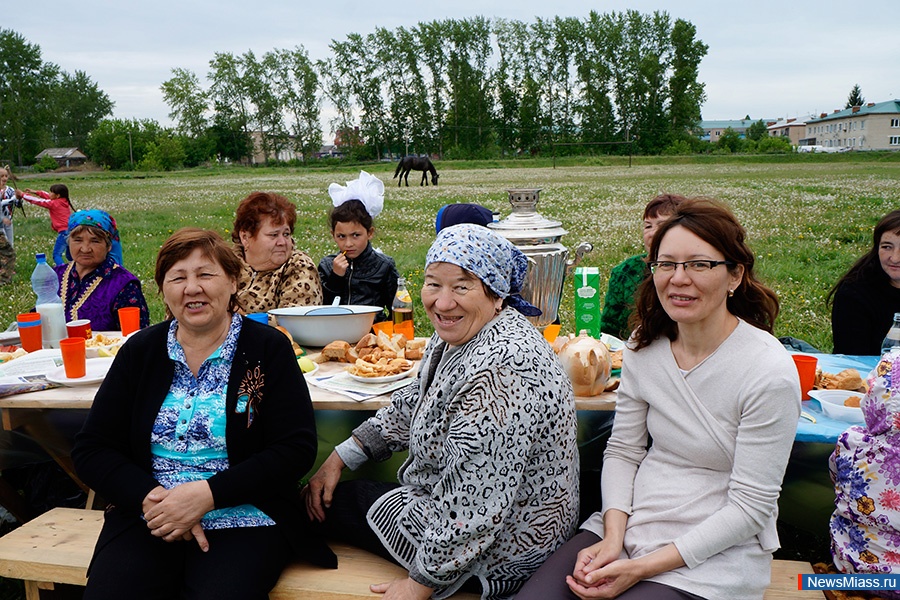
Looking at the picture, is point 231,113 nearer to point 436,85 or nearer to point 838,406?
point 436,85

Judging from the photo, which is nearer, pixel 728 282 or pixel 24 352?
pixel 728 282

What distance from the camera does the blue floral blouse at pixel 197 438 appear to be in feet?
8.10

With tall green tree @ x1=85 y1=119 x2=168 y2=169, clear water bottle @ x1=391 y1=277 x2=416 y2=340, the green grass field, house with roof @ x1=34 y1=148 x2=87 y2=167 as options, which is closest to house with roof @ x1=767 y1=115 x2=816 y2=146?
tall green tree @ x1=85 y1=119 x2=168 y2=169

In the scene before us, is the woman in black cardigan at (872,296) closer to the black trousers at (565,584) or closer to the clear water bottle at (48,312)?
the black trousers at (565,584)

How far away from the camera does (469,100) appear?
2525 inches

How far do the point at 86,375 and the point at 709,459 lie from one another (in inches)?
108

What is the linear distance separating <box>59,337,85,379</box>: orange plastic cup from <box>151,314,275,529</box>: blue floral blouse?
0.89 meters

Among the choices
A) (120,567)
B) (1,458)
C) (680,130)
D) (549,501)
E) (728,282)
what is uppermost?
(680,130)

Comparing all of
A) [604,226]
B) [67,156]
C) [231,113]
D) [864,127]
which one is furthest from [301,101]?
[864,127]

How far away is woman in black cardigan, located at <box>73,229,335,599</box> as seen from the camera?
2.36 metres

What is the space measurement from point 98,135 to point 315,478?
83.8m

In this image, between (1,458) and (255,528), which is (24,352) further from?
(255,528)

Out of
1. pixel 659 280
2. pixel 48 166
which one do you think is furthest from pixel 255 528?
pixel 48 166

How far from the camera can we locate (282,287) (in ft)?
14.0
